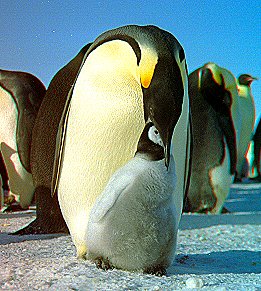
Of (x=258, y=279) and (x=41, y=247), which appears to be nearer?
(x=258, y=279)

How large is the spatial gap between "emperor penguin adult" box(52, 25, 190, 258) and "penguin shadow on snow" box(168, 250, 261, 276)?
0.16m

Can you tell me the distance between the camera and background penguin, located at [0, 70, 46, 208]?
3.16 metres

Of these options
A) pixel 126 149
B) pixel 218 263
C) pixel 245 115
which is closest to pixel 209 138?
pixel 218 263

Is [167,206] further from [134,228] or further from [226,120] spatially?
[226,120]

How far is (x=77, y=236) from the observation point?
4.64ft

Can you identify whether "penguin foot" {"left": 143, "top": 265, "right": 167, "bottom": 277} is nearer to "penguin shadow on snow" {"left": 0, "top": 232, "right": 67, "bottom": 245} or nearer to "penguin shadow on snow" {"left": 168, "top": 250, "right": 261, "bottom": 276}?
"penguin shadow on snow" {"left": 168, "top": 250, "right": 261, "bottom": 276}

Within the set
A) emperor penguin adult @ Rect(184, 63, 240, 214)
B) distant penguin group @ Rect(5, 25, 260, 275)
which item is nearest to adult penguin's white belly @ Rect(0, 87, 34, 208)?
emperor penguin adult @ Rect(184, 63, 240, 214)

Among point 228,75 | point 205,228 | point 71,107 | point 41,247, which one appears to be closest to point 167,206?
point 71,107

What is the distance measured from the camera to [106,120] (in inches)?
55.5

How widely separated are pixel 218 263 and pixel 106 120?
55cm

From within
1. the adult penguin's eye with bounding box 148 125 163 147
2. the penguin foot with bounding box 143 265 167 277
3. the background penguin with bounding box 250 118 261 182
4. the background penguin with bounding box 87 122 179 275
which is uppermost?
the adult penguin's eye with bounding box 148 125 163 147

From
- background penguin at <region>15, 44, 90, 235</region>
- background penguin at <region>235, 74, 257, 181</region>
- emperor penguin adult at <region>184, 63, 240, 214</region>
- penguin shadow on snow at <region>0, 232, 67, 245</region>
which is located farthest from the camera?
background penguin at <region>235, 74, 257, 181</region>

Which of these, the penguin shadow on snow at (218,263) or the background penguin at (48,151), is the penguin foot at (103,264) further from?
the background penguin at (48,151)

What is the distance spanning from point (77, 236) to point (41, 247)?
11.8 inches
